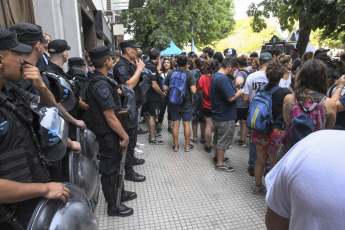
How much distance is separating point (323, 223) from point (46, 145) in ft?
4.98

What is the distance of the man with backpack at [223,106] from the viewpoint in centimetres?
408

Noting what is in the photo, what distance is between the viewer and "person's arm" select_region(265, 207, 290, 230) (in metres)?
1.19

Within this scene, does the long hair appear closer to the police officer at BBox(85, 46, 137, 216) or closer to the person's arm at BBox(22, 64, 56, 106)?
the police officer at BBox(85, 46, 137, 216)

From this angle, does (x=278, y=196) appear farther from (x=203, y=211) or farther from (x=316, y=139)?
(x=203, y=211)

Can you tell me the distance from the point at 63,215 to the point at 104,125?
147 centimetres

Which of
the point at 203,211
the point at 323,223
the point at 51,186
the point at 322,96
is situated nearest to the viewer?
the point at 323,223

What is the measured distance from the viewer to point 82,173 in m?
2.16

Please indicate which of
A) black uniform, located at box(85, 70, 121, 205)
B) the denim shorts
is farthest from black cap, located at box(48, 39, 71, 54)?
the denim shorts

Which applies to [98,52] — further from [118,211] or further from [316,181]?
[316,181]

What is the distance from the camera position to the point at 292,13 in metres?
4.25

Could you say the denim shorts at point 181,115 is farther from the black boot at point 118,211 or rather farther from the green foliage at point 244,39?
the green foliage at point 244,39

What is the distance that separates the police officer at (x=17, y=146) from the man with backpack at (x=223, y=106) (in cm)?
307

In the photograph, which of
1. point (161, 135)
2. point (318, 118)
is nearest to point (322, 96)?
point (318, 118)

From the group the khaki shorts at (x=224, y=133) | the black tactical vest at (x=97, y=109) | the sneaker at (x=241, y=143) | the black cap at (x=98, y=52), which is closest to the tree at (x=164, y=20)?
the sneaker at (x=241, y=143)
